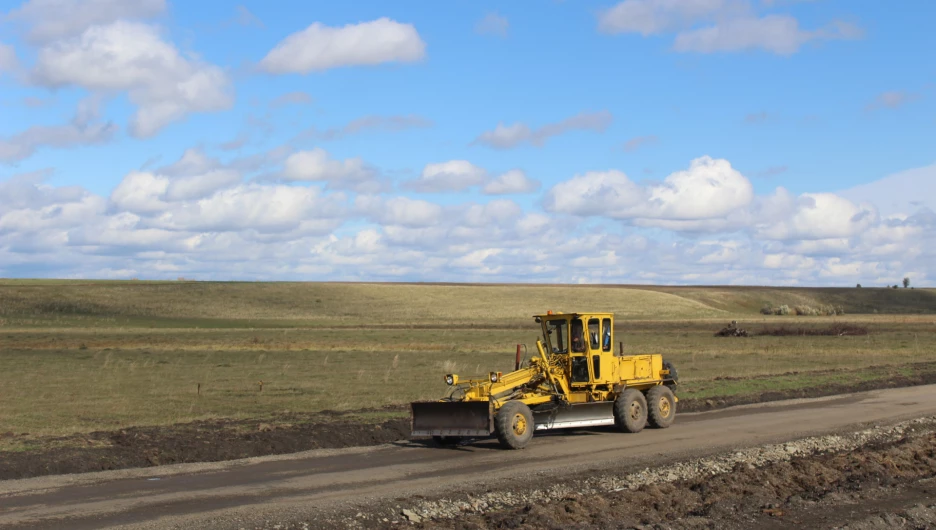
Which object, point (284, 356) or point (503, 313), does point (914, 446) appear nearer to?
point (284, 356)

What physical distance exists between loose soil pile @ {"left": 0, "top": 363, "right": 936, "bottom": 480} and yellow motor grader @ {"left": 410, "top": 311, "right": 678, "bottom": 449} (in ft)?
6.46

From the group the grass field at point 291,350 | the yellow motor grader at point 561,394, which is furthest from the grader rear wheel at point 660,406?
the grass field at point 291,350

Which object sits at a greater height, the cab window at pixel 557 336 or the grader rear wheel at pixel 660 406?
the cab window at pixel 557 336

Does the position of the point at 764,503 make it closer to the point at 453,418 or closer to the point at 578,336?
the point at 453,418

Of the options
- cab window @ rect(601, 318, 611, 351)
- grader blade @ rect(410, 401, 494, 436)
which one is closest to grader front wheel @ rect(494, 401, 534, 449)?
grader blade @ rect(410, 401, 494, 436)

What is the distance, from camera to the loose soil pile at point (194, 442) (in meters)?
16.8

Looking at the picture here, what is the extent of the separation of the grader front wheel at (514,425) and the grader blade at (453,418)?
195 mm

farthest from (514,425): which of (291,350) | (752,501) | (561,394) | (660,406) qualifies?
(291,350)

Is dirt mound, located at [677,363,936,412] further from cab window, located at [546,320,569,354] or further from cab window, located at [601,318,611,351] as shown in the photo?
cab window, located at [546,320,569,354]

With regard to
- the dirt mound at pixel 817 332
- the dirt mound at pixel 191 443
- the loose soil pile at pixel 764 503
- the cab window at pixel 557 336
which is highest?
the cab window at pixel 557 336

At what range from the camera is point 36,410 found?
24.6m

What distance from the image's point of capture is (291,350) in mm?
48375

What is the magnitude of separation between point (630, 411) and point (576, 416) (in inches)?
54.9

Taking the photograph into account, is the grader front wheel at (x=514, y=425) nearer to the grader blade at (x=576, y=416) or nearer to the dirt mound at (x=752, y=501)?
the grader blade at (x=576, y=416)
